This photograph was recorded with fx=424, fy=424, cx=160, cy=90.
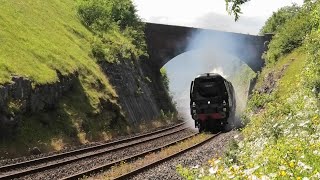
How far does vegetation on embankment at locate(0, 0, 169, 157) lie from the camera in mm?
20656

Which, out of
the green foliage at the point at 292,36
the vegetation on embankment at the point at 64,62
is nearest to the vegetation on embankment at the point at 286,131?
the green foliage at the point at 292,36

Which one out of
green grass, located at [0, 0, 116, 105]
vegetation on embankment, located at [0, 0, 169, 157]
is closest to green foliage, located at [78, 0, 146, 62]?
vegetation on embankment, located at [0, 0, 169, 157]

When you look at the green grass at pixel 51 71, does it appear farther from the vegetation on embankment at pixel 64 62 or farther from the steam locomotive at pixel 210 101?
the steam locomotive at pixel 210 101

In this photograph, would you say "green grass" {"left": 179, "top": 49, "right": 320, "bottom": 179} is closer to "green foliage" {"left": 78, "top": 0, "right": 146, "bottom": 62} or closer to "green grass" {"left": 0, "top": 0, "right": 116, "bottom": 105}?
"green grass" {"left": 0, "top": 0, "right": 116, "bottom": 105}

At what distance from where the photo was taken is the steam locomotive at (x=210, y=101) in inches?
1040

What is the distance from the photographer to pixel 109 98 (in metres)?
30.3

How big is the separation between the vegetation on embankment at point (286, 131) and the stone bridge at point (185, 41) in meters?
14.2

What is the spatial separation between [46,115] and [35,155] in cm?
439

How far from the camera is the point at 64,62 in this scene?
2741 centimetres

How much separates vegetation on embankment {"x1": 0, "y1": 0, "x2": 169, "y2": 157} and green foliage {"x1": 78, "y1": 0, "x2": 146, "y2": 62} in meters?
0.08

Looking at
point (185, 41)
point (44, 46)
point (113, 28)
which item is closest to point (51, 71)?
point (44, 46)

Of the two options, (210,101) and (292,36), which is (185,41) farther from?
(210,101)

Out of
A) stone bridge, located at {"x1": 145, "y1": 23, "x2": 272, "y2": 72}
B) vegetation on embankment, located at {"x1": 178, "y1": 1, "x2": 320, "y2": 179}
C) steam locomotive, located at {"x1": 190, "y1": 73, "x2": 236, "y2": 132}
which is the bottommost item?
steam locomotive, located at {"x1": 190, "y1": 73, "x2": 236, "y2": 132}

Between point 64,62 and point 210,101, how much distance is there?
382 inches
